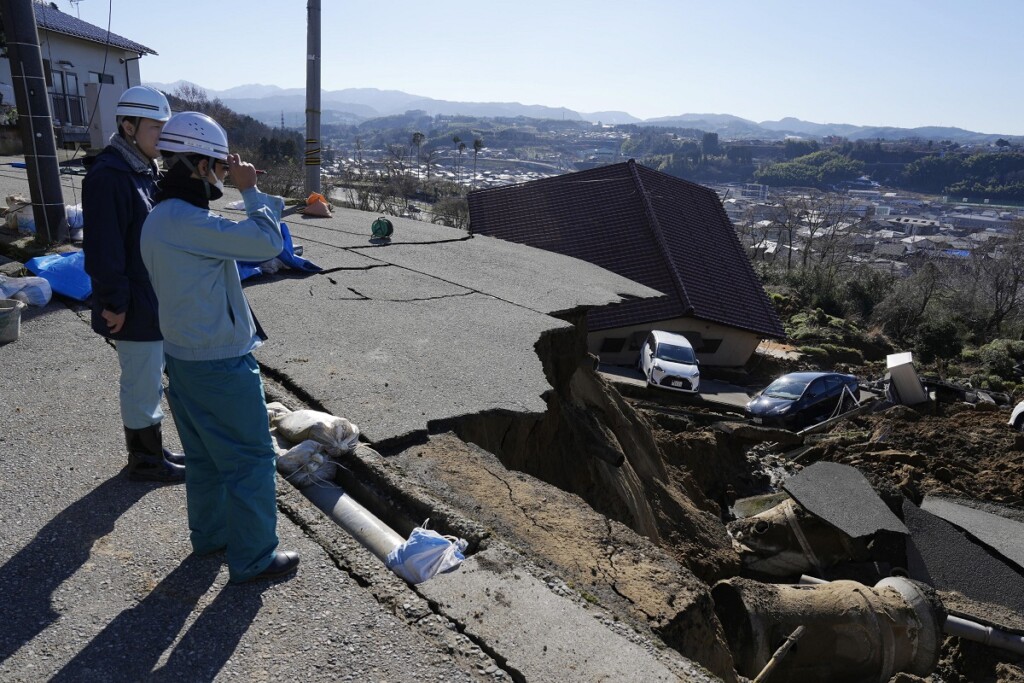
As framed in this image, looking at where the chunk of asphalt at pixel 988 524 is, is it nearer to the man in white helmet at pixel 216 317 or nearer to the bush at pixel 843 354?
the man in white helmet at pixel 216 317

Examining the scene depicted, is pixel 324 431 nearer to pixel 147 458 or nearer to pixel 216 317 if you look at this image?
pixel 147 458

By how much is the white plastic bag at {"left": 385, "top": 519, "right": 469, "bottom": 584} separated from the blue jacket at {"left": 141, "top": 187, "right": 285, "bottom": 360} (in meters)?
1.15

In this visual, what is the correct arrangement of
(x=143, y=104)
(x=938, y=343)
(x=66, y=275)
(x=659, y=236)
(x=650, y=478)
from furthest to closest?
1. (x=938, y=343)
2. (x=659, y=236)
3. (x=650, y=478)
4. (x=66, y=275)
5. (x=143, y=104)

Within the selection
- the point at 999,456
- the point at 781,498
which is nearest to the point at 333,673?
the point at 781,498

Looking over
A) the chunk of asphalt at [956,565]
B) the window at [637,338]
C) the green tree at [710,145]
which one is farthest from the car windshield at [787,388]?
the green tree at [710,145]

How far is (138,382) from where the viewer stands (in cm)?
386

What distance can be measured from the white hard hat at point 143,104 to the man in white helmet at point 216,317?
1.04 metres

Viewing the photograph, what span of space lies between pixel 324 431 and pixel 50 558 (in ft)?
4.68

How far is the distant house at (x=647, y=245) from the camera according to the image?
2214 centimetres

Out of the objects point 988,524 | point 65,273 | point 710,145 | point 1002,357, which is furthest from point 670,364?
point 710,145

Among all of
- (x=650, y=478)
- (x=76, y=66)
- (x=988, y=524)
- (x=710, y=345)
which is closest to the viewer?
(x=650, y=478)

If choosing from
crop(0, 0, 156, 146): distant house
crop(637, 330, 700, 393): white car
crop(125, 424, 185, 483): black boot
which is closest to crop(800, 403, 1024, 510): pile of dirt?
crop(637, 330, 700, 393): white car

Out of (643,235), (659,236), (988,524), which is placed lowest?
(988,524)

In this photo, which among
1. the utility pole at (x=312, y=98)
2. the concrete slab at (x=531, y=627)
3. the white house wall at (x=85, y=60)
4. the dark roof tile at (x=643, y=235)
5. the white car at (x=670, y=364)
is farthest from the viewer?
the white house wall at (x=85, y=60)
